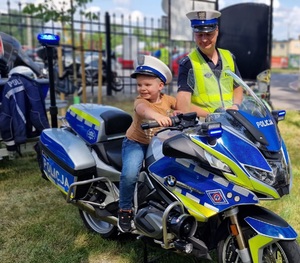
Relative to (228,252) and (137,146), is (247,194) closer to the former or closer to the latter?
(228,252)

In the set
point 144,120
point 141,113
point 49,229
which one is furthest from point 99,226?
point 141,113

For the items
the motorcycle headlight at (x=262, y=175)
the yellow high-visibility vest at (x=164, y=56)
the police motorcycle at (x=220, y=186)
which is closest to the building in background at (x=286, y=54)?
the yellow high-visibility vest at (x=164, y=56)

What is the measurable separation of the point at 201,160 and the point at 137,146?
718 millimetres

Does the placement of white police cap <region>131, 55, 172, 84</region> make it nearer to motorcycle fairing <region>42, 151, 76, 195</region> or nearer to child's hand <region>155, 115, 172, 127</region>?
child's hand <region>155, 115, 172, 127</region>

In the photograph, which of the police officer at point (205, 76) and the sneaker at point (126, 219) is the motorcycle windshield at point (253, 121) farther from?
the sneaker at point (126, 219)

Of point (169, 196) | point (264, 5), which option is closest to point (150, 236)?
point (169, 196)

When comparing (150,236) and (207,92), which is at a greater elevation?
(207,92)

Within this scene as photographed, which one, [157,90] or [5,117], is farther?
[5,117]

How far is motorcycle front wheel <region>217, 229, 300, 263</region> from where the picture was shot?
2.19 meters

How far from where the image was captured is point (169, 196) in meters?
2.54

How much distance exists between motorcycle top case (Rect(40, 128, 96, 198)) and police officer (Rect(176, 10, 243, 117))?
0.86 metres

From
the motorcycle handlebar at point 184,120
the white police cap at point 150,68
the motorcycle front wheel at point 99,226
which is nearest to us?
the motorcycle handlebar at point 184,120

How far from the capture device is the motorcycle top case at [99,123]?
3.20 m

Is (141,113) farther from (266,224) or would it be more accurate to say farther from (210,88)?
(266,224)
